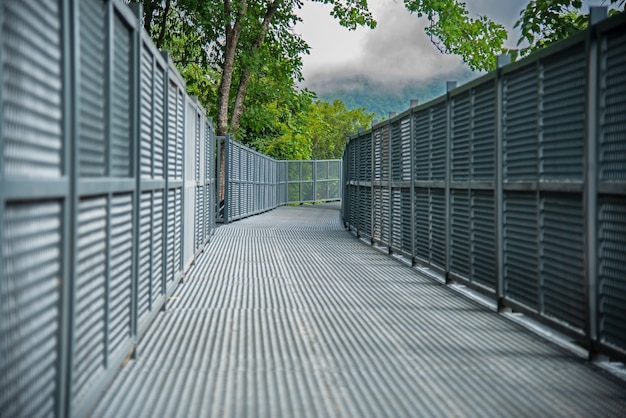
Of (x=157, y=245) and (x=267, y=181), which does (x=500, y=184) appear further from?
(x=267, y=181)

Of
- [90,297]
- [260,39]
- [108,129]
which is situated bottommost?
[90,297]

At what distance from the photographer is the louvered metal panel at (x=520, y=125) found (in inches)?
230

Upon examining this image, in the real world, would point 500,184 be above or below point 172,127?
below

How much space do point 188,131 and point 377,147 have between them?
472cm

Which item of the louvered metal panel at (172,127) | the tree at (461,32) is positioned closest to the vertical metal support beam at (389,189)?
the louvered metal panel at (172,127)

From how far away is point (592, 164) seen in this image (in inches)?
184

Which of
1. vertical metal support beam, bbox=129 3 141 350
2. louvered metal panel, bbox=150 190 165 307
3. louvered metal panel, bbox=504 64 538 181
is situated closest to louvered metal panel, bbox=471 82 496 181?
louvered metal panel, bbox=504 64 538 181

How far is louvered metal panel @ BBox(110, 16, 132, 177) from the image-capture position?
4102 mm

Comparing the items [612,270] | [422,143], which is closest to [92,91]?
[612,270]

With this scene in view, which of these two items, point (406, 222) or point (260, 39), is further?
point (260, 39)

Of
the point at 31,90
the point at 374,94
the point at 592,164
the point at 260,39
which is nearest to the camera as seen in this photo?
the point at 31,90

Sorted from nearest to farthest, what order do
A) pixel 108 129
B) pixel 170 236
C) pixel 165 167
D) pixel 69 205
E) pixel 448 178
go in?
pixel 69 205 < pixel 108 129 < pixel 165 167 < pixel 170 236 < pixel 448 178

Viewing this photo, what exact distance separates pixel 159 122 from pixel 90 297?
2.89 meters

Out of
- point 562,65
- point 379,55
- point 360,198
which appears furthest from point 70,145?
point 379,55
